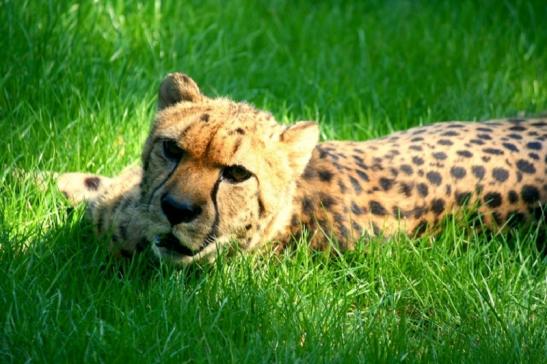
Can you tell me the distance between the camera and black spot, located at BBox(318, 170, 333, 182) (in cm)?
450

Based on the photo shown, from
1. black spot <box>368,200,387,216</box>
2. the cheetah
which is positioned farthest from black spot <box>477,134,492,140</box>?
black spot <box>368,200,387,216</box>

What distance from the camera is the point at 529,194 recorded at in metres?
4.63

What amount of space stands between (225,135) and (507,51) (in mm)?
3397

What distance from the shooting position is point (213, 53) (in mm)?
6184

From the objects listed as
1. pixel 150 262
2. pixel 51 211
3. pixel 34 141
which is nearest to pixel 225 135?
pixel 150 262

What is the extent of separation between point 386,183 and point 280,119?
121 cm

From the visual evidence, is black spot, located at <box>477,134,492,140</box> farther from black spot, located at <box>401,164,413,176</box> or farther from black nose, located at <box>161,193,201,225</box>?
black nose, located at <box>161,193,201,225</box>

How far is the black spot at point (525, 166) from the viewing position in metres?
4.67

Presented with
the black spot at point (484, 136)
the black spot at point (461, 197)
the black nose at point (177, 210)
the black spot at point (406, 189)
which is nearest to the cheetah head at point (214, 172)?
the black nose at point (177, 210)

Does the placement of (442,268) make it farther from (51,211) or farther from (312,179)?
(51,211)

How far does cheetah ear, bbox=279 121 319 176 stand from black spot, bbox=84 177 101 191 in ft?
3.26

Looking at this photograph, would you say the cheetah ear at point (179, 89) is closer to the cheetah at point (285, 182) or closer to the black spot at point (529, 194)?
the cheetah at point (285, 182)

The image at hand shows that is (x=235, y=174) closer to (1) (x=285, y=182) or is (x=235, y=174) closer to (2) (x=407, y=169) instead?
(1) (x=285, y=182)

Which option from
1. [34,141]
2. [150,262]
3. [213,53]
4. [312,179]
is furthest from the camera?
[213,53]
